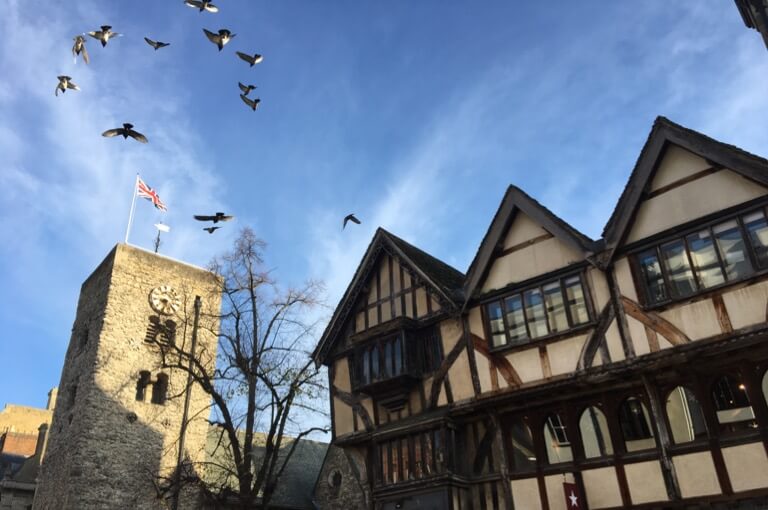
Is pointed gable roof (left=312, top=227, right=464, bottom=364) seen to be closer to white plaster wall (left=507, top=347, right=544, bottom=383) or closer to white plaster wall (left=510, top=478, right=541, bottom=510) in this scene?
white plaster wall (left=507, top=347, right=544, bottom=383)

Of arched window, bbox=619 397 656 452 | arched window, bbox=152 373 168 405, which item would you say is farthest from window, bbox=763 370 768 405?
arched window, bbox=152 373 168 405

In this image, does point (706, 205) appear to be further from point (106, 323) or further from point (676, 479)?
point (106, 323)

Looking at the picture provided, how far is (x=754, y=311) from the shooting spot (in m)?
11.6

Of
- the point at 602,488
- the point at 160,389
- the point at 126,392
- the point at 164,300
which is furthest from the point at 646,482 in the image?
the point at 164,300

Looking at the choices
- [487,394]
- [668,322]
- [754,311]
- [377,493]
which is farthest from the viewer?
[377,493]

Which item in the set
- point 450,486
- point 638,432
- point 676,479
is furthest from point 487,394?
point 676,479

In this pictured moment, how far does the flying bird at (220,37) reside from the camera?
14.5 meters

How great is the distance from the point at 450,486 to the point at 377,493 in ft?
7.94

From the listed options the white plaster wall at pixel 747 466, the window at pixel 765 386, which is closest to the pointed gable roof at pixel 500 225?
the window at pixel 765 386

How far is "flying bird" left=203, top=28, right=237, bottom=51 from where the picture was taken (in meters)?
14.5

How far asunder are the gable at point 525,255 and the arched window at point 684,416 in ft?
11.9

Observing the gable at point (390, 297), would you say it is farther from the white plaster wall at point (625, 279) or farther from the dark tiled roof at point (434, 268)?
the white plaster wall at point (625, 279)

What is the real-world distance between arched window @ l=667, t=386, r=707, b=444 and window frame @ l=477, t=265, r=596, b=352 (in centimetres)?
222

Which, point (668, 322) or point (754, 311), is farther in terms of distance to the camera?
point (668, 322)
